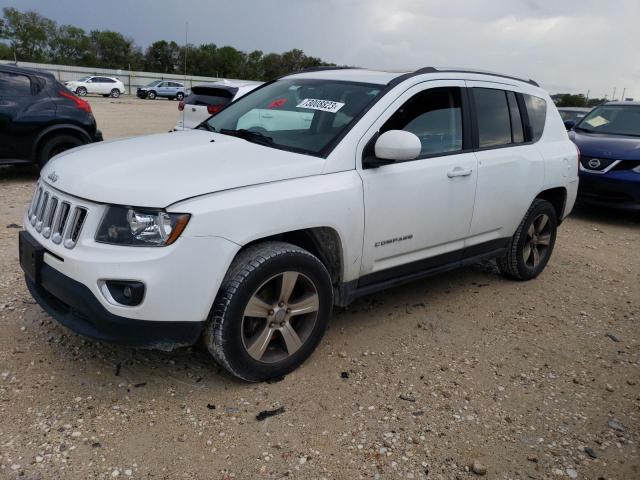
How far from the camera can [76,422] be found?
282 cm

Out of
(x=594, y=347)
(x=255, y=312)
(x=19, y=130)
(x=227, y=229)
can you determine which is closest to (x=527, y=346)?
(x=594, y=347)

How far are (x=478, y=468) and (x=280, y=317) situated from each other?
1.27 m

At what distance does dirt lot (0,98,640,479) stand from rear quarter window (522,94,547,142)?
1559mm

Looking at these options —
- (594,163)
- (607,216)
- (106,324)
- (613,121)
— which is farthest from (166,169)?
(613,121)

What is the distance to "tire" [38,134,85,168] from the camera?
788 centimetres

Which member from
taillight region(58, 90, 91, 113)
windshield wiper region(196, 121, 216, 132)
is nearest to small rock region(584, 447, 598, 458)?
windshield wiper region(196, 121, 216, 132)

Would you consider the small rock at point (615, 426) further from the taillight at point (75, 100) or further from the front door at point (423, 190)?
the taillight at point (75, 100)

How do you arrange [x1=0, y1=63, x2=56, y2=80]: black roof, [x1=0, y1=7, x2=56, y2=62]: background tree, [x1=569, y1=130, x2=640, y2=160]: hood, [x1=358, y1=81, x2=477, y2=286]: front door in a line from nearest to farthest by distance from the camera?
1. [x1=358, y1=81, x2=477, y2=286]: front door
2. [x1=0, y1=63, x2=56, y2=80]: black roof
3. [x1=569, y1=130, x2=640, y2=160]: hood
4. [x1=0, y1=7, x2=56, y2=62]: background tree

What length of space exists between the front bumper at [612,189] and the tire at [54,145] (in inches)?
288

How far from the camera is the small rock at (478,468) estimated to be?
2.67 m

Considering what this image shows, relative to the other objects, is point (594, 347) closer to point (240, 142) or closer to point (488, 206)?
point (488, 206)

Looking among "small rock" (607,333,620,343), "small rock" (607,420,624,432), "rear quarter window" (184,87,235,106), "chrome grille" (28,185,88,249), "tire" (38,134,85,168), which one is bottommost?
"small rock" (607,420,624,432)

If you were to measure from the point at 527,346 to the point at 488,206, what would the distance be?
3.52 ft

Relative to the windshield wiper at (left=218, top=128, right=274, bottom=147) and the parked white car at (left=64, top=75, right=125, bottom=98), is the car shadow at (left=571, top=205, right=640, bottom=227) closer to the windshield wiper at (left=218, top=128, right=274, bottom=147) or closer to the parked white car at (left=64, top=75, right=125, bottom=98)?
the windshield wiper at (left=218, top=128, right=274, bottom=147)
